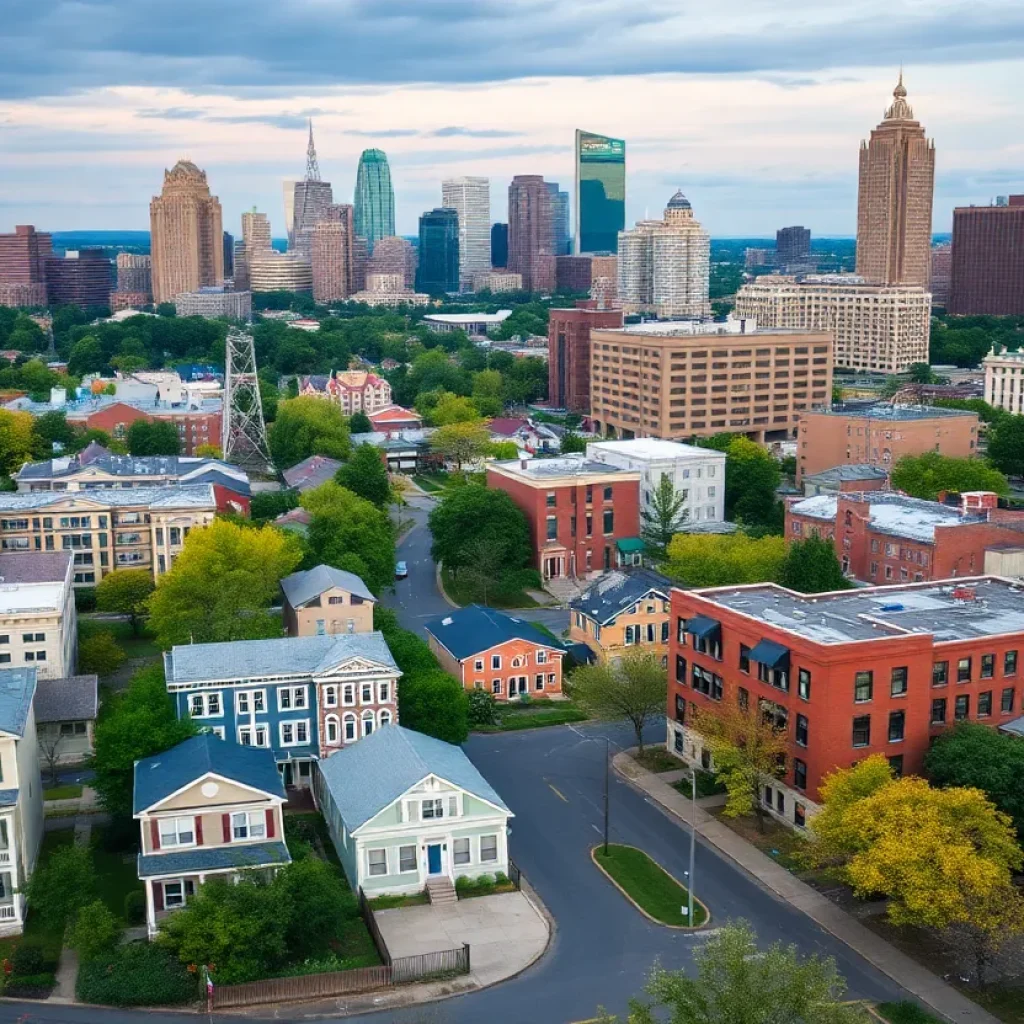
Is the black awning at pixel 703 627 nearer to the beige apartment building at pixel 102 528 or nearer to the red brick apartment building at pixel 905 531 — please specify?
the red brick apartment building at pixel 905 531

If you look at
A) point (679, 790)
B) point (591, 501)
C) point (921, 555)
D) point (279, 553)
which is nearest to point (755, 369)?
point (591, 501)

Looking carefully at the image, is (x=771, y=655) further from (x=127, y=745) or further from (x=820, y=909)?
(x=127, y=745)

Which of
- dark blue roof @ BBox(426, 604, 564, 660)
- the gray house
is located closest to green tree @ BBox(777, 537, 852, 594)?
dark blue roof @ BBox(426, 604, 564, 660)

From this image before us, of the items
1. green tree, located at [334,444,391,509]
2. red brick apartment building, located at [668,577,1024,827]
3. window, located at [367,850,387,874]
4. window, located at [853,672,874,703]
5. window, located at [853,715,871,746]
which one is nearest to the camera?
window, located at [367,850,387,874]

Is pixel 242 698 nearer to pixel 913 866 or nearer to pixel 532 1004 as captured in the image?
pixel 532 1004

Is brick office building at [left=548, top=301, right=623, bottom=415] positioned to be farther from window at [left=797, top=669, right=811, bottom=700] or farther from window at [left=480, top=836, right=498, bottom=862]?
window at [left=480, top=836, right=498, bottom=862]

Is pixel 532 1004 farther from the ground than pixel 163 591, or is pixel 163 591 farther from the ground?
pixel 163 591
